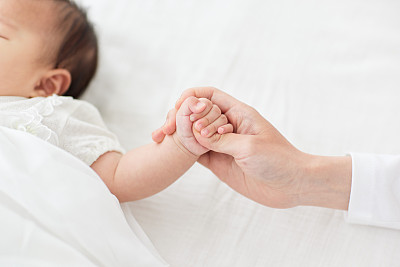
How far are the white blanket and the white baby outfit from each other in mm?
65

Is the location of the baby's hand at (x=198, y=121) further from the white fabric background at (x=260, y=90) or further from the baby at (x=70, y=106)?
the white fabric background at (x=260, y=90)

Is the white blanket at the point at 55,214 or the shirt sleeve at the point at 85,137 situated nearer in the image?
the white blanket at the point at 55,214

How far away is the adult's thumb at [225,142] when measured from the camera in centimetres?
87

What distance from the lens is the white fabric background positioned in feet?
3.22

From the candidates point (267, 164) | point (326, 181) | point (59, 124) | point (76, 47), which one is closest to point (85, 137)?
point (59, 124)

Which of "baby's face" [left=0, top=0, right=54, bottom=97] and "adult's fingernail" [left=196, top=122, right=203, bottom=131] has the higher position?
"baby's face" [left=0, top=0, right=54, bottom=97]

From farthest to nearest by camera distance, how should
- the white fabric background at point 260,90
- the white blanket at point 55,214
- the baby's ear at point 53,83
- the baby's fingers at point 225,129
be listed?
1. the baby's ear at point 53,83
2. the white fabric background at point 260,90
3. the baby's fingers at point 225,129
4. the white blanket at point 55,214

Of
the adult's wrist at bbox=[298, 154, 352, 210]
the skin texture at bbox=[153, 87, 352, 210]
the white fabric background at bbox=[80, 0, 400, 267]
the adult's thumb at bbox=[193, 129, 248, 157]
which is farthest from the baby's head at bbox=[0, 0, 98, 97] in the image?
the adult's wrist at bbox=[298, 154, 352, 210]

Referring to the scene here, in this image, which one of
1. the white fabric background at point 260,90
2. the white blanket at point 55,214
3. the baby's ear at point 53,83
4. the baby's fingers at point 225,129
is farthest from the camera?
the baby's ear at point 53,83

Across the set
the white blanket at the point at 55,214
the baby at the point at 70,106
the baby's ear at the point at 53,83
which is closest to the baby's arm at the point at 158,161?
the baby at the point at 70,106

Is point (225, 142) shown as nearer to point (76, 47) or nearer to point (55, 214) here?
point (55, 214)

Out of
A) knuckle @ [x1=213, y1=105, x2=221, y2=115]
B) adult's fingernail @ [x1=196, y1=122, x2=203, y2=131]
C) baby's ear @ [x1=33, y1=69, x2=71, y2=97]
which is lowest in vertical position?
baby's ear @ [x1=33, y1=69, x2=71, y2=97]

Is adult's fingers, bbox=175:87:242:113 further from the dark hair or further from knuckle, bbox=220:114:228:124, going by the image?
the dark hair

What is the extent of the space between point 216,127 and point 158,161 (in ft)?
0.52
